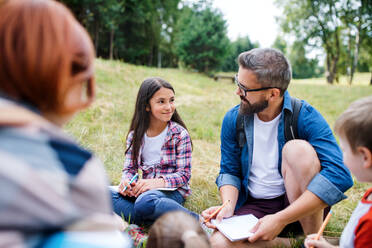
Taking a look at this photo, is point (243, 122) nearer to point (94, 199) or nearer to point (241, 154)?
point (241, 154)

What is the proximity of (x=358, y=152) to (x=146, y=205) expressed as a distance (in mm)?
1448

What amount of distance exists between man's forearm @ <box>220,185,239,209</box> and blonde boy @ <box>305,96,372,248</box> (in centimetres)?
78

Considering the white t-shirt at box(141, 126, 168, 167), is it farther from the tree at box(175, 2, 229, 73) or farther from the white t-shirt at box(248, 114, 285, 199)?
the tree at box(175, 2, 229, 73)

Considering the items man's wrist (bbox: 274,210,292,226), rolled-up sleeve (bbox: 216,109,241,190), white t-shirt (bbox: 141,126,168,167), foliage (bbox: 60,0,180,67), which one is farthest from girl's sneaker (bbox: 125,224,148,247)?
foliage (bbox: 60,0,180,67)

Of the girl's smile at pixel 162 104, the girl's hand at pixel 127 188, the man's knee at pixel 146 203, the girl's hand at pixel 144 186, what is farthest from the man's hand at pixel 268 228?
the girl's smile at pixel 162 104

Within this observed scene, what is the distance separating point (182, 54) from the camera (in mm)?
17922

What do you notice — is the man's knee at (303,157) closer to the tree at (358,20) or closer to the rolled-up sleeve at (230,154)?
the rolled-up sleeve at (230,154)

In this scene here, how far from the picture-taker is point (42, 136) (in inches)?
30.0

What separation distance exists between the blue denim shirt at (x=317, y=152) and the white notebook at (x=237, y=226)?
25 centimetres

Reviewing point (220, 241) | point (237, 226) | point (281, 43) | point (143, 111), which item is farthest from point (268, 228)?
point (281, 43)

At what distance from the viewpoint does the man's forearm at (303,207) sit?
1.80 meters

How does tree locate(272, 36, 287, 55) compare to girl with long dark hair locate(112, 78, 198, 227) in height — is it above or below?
above

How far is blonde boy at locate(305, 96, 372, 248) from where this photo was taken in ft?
4.22

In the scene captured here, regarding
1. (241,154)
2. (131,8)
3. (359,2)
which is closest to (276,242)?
(241,154)
